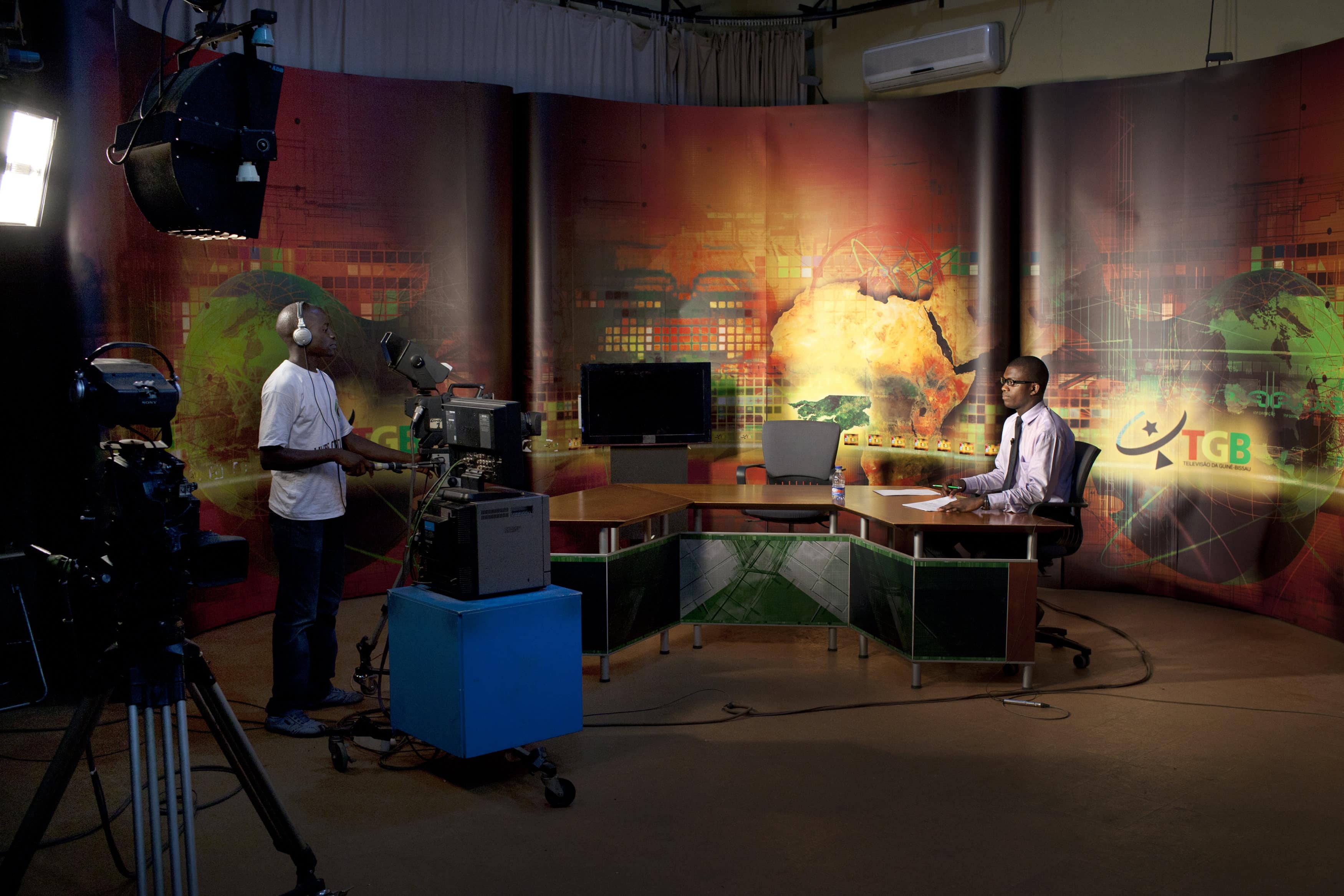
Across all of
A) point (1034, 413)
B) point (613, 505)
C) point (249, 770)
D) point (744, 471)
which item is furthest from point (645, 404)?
point (249, 770)

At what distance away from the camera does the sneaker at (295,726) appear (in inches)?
162

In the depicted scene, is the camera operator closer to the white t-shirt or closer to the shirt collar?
the white t-shirt

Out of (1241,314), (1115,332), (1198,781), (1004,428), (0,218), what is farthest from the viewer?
(1115,332)

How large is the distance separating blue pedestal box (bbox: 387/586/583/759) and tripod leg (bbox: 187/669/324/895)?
77 cm

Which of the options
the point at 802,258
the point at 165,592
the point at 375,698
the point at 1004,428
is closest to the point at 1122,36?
the point at 802,258

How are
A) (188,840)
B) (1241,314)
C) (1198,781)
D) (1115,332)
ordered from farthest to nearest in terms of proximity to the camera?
(1115,332)
(1241,314)
(1198,781)
(188,840)

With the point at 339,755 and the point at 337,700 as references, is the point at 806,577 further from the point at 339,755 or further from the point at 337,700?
the point at 339,755

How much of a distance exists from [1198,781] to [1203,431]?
10.5 feet

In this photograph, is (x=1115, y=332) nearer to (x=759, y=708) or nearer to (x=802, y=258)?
(x=802, y=258)

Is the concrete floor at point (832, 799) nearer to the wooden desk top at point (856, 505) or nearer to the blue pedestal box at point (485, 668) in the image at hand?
the blue pedestal box at point (485, 668)

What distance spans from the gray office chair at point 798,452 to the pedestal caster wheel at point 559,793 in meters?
3.27

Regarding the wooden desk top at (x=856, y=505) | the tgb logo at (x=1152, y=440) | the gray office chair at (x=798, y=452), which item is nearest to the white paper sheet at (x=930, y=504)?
the wooden desk top at (x=856, y=505)

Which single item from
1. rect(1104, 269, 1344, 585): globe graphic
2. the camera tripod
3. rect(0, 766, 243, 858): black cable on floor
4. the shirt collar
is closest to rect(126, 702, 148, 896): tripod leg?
the camera tripod

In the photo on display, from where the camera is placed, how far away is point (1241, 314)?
6125mm
